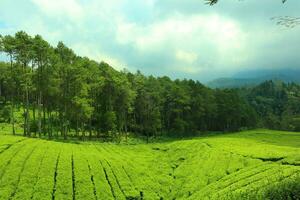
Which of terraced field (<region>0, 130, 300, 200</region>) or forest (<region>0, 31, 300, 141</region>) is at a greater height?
forest (<region>0, 31, 300, 141</region>)

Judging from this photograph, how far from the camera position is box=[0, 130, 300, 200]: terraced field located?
38.0 meters

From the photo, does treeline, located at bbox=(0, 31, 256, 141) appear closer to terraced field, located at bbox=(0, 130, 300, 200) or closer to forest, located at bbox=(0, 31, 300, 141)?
forest, located at bbox=(0, 31, 300, 141)

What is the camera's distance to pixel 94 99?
89938 mm

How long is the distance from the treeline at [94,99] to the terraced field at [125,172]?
19737mm

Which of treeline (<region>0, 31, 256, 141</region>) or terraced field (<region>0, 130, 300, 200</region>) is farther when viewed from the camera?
treeline (<region>0, 31, 256, 141</region>)

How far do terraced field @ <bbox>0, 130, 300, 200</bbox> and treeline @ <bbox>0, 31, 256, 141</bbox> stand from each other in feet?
64.8

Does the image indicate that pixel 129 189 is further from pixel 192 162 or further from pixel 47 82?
pixel 47 82

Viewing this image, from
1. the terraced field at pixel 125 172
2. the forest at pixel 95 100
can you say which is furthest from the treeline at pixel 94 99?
the terraced field at pixel 125 172

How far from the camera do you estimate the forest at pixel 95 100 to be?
69.9 m

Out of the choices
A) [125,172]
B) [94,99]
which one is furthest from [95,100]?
[125,172]

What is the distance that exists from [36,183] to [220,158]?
70.2 feet

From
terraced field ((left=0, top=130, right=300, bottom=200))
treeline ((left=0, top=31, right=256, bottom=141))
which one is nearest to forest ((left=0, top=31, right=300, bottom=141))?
treeline ((left=0, top=31, right=256, bottom=141))

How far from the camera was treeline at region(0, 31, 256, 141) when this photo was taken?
228 feet

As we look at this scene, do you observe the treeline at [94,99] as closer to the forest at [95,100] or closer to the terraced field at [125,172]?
the forest at [95,100]
